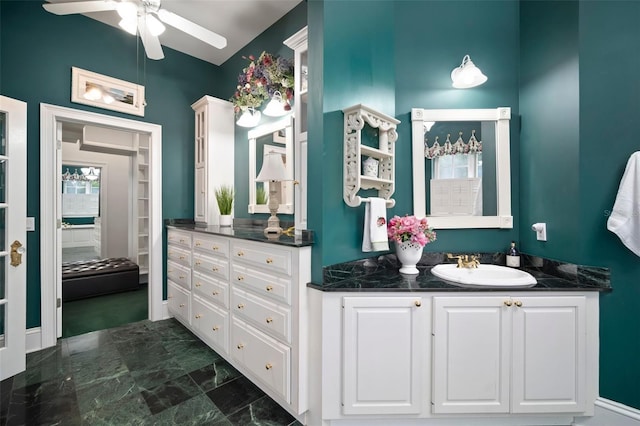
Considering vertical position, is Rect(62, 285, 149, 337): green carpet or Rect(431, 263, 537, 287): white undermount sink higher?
Rect(431, 263, 537, 287): white undermount sink

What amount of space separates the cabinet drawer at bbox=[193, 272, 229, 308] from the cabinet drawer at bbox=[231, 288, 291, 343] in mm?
120

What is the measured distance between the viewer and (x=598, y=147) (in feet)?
5.24

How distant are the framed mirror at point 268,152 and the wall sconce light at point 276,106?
0.07 m

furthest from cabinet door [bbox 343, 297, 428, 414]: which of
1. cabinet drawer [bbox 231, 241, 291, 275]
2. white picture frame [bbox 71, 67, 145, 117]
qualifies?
white picture frame [bbox 71, 67, 145, 117]

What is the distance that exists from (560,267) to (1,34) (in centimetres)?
453

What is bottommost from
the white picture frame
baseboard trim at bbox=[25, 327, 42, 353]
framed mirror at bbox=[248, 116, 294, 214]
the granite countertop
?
baseboard trim at bbox=[25, 327, 42, 353]

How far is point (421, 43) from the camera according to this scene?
212 cm

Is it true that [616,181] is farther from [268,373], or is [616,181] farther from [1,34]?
[1,34]

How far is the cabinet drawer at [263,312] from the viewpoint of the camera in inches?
63.9

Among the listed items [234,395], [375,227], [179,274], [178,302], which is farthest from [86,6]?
[234,395]

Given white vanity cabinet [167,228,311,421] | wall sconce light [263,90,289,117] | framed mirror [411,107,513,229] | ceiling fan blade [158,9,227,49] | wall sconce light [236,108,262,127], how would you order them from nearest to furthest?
1. white vanity cabinet [167,228,311,421]
2. ceiling fan blade [158,9,227,49]
3. framed mirror [411,107,513,229]
4. wall sconce light [263,90,289,117]
5. wall sconce light [236,108,262,127]

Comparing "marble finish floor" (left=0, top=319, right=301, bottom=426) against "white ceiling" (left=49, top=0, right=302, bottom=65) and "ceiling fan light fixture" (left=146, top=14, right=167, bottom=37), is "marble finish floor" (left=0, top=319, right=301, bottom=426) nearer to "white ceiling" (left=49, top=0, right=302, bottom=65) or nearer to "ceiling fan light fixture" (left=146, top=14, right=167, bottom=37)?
"ceiling fan light fixture" (left=146, top=14, right=167, bottom=37)

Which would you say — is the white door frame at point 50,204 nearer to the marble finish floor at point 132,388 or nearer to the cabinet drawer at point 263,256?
the marble finish floor at point 132,388

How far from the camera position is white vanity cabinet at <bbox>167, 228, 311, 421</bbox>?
62.2 inches
